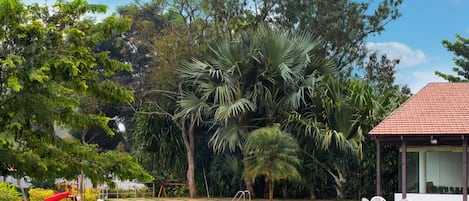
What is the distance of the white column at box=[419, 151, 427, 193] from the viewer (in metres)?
17.6

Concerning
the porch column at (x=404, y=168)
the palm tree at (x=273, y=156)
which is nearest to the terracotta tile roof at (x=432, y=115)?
the porch column at (x=404, y=168)

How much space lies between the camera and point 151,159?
24172mm

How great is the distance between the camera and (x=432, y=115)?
56.9 ft

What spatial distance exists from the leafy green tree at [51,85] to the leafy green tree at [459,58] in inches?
967

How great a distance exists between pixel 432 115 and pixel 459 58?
1399 centimetres

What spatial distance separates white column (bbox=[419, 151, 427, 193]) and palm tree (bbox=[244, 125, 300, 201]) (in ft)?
11.8

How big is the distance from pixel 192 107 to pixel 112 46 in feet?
47.5

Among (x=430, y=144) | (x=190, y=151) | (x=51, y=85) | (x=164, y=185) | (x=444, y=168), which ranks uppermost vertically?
(x=51, y=85)

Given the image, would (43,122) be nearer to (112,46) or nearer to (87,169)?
(87,169)

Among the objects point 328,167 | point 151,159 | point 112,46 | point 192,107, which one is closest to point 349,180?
point 328,167

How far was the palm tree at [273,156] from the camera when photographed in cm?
1902

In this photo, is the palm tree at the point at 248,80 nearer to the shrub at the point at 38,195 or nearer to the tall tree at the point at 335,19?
the tall tree at the point at 335,19

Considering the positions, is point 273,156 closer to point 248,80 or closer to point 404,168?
point 248,80

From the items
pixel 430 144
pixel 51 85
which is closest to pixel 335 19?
pixel 430 144
